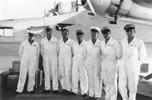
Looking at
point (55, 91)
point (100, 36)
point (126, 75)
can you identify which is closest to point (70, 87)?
point (55, 91)

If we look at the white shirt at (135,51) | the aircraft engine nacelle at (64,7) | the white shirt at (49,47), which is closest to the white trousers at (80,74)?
the white shirt at (49,47)

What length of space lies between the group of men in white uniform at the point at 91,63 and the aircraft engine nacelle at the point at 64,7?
379cm

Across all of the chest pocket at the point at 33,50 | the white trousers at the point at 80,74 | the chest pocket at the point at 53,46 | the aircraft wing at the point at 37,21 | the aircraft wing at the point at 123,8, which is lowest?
the white trousers at the point at 80,74

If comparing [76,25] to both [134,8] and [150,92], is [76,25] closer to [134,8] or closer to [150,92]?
[134,8]

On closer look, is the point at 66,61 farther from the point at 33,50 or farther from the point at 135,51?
the point at 135,51

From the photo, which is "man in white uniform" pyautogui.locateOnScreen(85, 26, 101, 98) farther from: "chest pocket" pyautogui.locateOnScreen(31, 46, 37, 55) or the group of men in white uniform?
"chest pocket" pyautogui.locateOnScreen(31, 46, 37, 55)

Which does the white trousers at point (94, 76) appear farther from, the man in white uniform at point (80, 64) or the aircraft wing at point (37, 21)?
the aircraft wing at point (37, 21)

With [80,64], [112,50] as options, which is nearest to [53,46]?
[80,64]

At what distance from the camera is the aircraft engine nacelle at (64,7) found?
1080 cm

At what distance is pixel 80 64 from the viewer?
6.95 meters

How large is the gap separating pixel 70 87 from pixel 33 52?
1.52 metres

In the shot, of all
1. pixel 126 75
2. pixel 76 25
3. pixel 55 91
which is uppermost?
pixel 76 25

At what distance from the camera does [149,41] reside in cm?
1023

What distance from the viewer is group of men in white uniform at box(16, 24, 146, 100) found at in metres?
5.72
